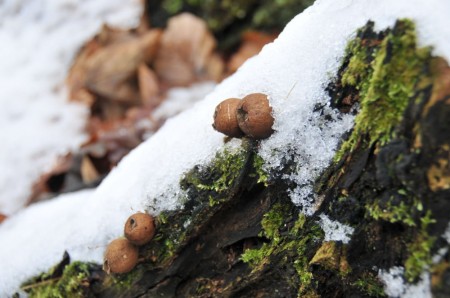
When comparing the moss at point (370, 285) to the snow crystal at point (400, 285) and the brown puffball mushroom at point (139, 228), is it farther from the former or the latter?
the brown puffball mushroom at point (139, 228)

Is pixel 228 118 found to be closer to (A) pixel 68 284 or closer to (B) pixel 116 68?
(A) pixel 68 284

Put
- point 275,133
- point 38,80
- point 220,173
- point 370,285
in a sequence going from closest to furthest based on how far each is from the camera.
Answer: point 370,285 < point 275,133 < point 220,173 < point 38,80

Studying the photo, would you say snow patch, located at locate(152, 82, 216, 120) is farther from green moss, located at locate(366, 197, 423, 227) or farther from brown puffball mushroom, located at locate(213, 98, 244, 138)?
green moss, located at locate(366, 197, 423, 227)

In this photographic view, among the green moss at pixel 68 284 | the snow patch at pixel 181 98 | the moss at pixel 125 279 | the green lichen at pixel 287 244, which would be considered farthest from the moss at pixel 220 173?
the snow patch at pixel 181 98

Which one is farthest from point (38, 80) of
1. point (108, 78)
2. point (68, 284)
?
point (68, 284)

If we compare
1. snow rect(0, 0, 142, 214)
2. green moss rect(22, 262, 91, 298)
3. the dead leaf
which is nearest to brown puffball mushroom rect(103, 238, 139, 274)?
green moss rect(22, 262, 91, 298)

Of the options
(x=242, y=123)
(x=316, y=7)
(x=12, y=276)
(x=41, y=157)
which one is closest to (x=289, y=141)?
(x=242, y=123)

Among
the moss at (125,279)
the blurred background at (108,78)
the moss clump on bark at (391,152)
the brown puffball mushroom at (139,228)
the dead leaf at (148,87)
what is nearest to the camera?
the moss clump on bark at (391,152)
